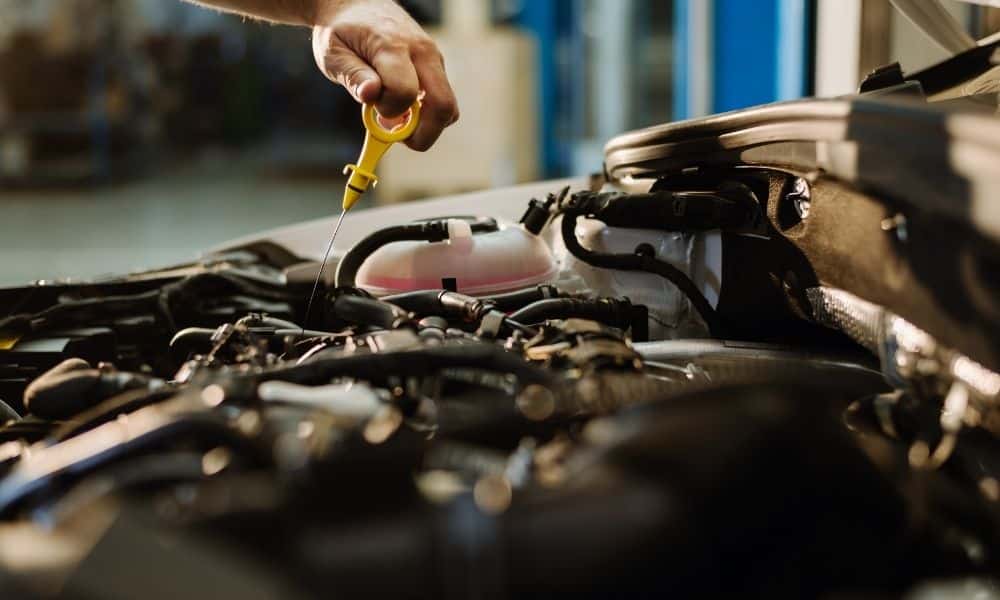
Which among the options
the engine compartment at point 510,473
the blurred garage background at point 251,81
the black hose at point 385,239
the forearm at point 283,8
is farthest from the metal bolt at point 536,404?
the blurred garage background at point 251,81

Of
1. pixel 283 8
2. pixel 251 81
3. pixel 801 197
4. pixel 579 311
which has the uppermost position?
pixel 283 8

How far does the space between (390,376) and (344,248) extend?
88cm

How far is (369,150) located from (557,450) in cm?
67

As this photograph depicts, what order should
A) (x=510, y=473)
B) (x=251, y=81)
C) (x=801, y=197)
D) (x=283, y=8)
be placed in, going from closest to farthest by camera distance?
1. (x=510, y=473)
2. (x=801, y=197)
3. (x=283, y=8)
4. (x=251, y=81)

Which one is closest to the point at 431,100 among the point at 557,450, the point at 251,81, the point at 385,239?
the point at 385,239

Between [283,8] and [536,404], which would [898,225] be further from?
[283,8]

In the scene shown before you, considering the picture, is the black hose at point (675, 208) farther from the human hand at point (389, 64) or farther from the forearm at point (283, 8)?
the forearm at point (283, 8)

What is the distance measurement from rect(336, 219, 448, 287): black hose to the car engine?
12cm

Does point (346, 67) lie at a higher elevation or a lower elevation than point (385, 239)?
higher

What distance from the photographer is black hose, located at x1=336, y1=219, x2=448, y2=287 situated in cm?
112

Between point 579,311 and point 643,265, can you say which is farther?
point 643,265

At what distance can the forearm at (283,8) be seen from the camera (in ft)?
4.55

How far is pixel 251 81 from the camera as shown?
1179cm

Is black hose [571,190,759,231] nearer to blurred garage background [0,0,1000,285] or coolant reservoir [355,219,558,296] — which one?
coolant reservoir [355,219,558,296]
